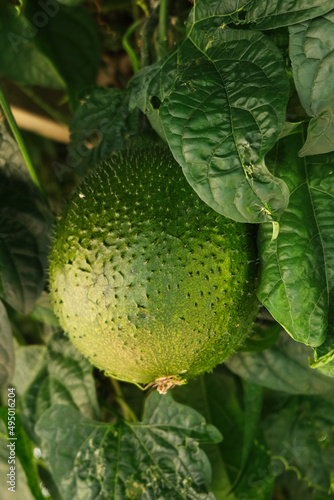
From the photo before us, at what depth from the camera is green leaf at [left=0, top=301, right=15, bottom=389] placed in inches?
32.2

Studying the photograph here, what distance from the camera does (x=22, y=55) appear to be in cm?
102

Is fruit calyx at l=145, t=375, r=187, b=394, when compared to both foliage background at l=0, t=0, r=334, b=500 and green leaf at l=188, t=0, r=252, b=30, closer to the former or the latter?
foliage background at l=0, t=0, r=334, b=500

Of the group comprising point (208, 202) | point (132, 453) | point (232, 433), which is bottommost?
point (232, 433)

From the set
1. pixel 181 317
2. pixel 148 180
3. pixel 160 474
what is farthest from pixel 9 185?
pixel 160 474

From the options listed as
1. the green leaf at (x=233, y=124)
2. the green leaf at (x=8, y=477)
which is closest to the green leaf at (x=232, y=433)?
the green leaf at (x=8, y=477)

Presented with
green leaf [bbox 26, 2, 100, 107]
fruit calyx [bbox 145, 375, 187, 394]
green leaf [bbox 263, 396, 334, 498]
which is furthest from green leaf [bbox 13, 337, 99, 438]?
green leaf [bbox 26, 2, 100, 107]

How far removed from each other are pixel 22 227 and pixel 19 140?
0.16 m

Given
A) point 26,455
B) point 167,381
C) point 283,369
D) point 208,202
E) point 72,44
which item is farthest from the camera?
point 72,44

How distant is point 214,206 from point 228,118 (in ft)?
0.33

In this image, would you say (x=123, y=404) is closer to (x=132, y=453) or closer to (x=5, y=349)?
(x=132, y=453)

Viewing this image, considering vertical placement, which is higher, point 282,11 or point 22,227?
point 282,11

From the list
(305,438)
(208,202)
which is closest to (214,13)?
(208,202)

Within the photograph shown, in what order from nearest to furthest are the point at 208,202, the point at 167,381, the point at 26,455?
the point at 208,202 < the point at 167,381 < the point at 26,455

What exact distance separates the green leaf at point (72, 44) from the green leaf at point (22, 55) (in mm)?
20
